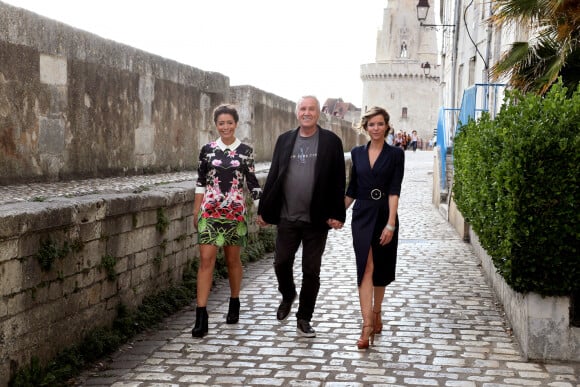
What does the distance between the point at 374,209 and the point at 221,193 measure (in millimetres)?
1175

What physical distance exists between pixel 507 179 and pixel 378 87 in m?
70.8

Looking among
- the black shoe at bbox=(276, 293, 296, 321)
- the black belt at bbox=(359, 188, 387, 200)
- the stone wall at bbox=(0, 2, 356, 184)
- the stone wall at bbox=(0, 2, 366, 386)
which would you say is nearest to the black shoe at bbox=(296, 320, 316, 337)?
the black shoe at bbox=(276, 293, 296, 321)

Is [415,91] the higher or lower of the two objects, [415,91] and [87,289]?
the higher

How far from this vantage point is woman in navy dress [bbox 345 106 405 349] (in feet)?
18.8

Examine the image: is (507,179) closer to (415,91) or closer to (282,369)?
(282,369)

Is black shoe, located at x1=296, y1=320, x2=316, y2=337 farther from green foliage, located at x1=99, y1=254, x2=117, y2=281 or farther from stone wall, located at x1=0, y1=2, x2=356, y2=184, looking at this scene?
stone wall, located at x1=0, y1=2, x2=356, y2=184

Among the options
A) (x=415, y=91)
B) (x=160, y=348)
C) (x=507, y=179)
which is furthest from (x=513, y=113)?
(x=415, y=91)

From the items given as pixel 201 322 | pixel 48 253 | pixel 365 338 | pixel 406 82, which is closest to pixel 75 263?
pixel 48 253

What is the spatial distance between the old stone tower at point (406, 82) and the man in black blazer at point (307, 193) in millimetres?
66884

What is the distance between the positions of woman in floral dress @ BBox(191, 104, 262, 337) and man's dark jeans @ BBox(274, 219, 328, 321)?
13.0 inches

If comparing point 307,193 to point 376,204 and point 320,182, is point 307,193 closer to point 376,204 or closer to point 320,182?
point 320,182

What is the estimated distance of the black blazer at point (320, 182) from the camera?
5895 mm

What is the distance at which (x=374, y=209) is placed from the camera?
575 centimetres

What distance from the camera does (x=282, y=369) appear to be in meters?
5.19
